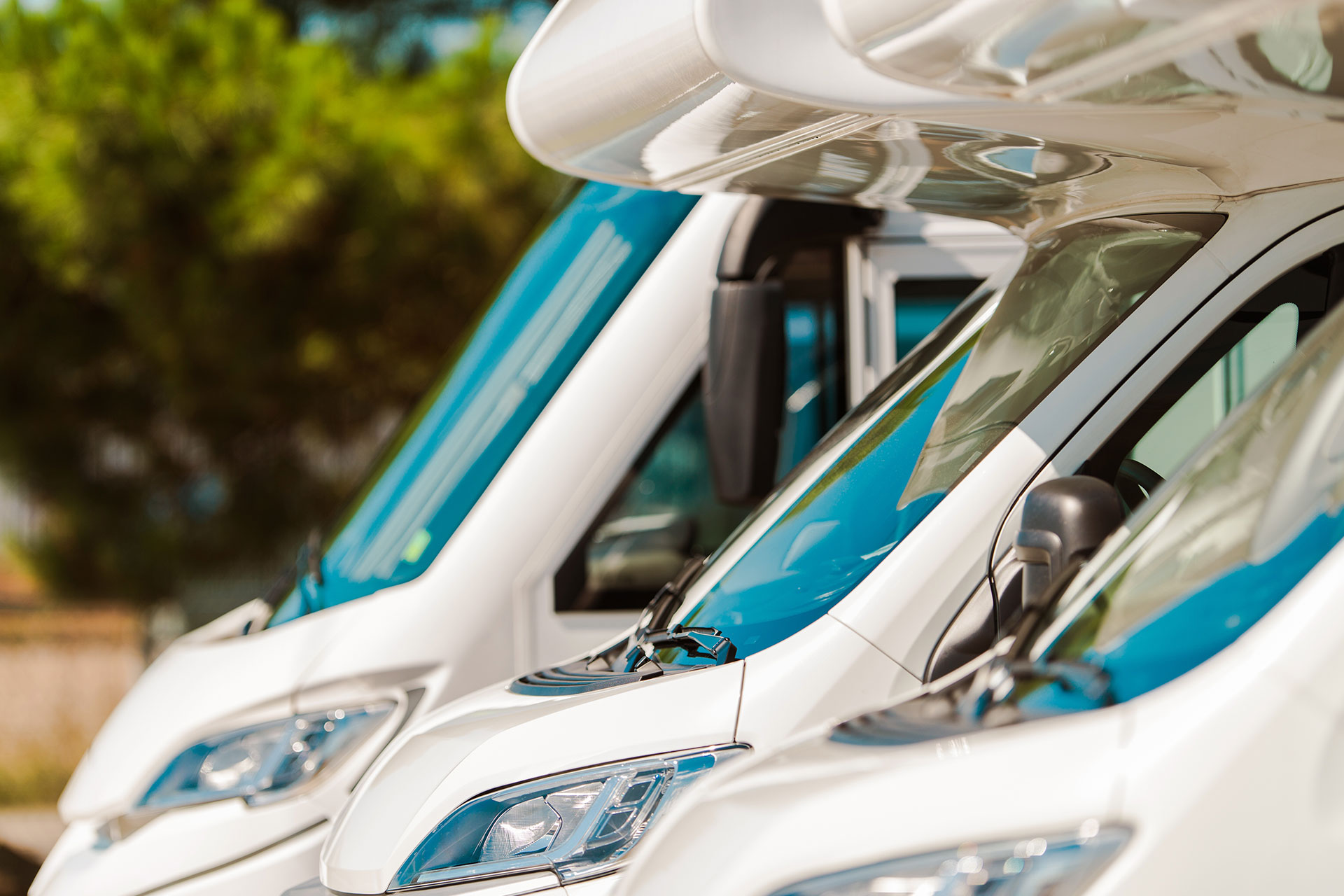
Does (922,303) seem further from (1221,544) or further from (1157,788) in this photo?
(1157,788)

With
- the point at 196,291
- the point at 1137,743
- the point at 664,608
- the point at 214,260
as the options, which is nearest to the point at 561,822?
the point at 664,608

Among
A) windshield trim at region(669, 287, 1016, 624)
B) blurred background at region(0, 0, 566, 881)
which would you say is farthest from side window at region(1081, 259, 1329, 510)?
blurred background at region(0, 0, 566, 881)

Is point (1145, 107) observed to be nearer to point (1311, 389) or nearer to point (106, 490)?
point (1311, 389)

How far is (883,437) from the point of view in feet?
A: 8.11

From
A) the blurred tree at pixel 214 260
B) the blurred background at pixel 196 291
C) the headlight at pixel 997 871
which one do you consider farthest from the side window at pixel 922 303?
the blurred tree at pixel 214 260

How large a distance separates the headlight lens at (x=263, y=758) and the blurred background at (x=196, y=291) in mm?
5018

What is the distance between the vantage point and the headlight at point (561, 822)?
6.75 ft

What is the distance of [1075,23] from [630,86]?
3.07ft

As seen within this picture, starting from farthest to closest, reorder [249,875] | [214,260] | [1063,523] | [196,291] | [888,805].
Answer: [214,260] → [196,291] → [249,875] → [1063,523] → [888,805]

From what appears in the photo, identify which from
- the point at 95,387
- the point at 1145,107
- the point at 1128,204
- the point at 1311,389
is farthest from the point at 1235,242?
the point at 95,387

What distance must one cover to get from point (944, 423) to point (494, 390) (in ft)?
4.96

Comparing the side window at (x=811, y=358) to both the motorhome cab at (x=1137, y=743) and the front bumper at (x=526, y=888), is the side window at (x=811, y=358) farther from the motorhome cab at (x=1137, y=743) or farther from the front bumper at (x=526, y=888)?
the motorhome cab at (x=1137, y=743)

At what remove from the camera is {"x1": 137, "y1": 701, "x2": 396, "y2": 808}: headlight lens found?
3129 millimetres

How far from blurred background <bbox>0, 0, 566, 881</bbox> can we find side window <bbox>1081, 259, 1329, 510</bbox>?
276 inches
